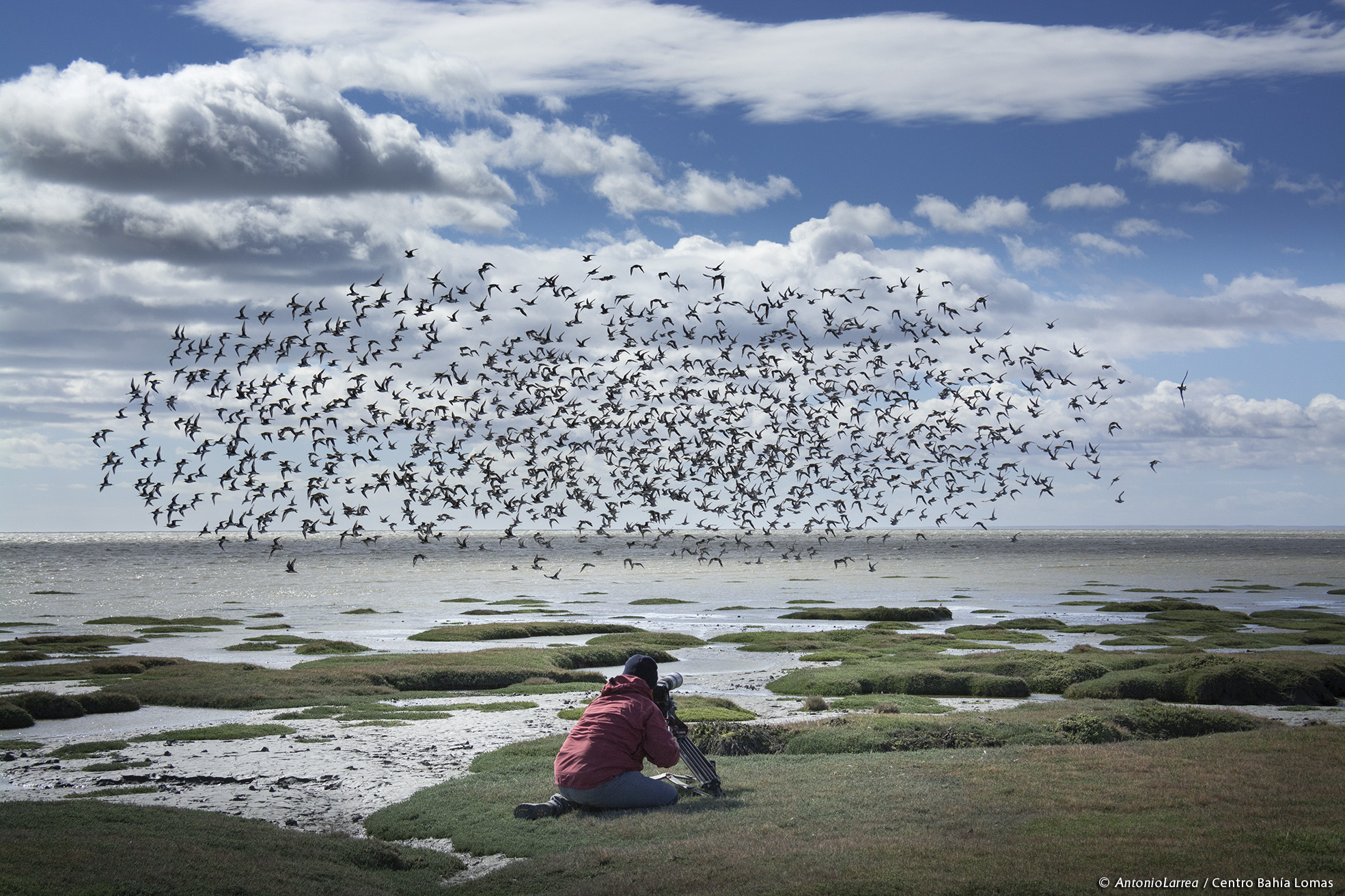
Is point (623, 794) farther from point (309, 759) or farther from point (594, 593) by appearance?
point (594, 593)

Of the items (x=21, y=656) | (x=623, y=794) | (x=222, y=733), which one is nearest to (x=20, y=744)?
(x=222, y=733)

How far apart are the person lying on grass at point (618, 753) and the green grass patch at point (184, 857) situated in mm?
2402

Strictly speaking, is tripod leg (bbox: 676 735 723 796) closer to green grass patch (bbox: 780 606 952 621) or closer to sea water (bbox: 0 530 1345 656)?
sea water (bbox: 0 530 1345 656)

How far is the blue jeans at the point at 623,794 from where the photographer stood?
57.6 feet

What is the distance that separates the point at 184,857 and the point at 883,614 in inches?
2743

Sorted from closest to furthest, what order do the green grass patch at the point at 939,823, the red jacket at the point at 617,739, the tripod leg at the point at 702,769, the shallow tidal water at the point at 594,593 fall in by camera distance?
the green grass patch at the point at 939,823 → the red jacket at the point at 617,739 → the tripod leg at the point at 702,769 → the shallow tidal water at the point at 594,593

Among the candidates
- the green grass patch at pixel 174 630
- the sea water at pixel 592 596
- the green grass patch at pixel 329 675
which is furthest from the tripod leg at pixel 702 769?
the green grass patch at pixel 174 630

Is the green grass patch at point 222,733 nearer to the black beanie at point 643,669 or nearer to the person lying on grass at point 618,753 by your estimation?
the person lying on grass at point 618,753

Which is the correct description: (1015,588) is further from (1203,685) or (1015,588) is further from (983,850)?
(983,850)

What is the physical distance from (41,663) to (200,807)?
36409 millimetres

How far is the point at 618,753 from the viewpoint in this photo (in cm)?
1759

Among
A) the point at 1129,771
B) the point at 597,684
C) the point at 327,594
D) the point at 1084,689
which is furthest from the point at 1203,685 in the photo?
the point at 327,594

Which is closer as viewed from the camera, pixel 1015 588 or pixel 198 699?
pixel 198 699

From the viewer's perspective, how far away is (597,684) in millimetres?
42469
